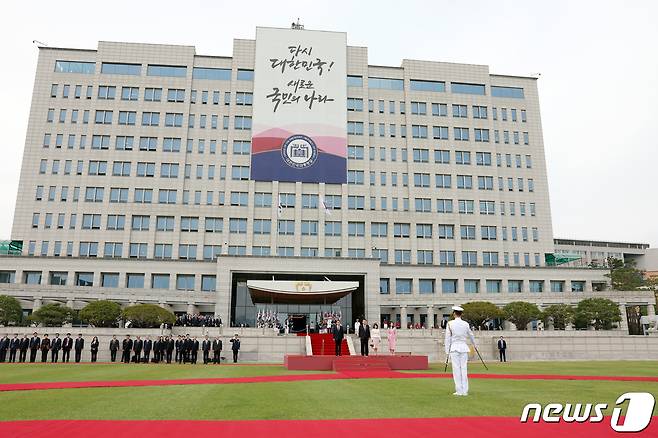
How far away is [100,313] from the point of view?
1610 inches

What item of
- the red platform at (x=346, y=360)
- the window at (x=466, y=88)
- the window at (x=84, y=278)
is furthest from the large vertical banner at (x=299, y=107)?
the red platform at (x=346, y=360)

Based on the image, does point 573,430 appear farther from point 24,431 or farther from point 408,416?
point 24,431

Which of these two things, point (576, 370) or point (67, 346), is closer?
point (576, 370)

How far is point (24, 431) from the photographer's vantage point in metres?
8.20

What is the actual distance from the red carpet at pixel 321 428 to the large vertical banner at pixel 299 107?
59.1 m

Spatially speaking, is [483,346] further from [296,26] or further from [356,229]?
[296,26]

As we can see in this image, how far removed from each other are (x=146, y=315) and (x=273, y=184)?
3024cm

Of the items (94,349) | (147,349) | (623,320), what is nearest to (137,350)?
(147,349)

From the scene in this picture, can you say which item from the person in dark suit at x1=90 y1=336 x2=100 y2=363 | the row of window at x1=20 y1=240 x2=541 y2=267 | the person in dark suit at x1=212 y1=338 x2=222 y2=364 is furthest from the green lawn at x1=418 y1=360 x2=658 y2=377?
the row of window at x1=20 y1=240 x2=541 y2=267

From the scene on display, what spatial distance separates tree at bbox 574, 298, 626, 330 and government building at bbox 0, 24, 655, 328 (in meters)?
10.1

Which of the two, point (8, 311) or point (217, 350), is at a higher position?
point (8, 311)

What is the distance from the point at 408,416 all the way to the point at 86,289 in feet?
183

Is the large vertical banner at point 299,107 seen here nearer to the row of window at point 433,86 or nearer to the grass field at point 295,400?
the row of window at point 433,86

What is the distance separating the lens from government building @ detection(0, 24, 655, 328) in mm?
64062
